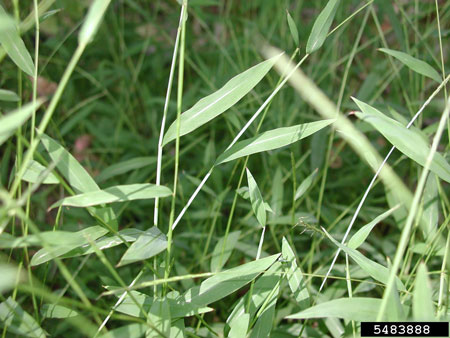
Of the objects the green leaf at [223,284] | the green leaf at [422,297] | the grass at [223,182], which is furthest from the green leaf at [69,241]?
the green leaf at [422,297]

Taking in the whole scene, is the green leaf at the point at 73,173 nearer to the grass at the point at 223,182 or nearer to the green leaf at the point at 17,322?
the grass at the point at 223,182

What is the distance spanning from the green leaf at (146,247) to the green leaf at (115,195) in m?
0.04

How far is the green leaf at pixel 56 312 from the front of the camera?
60cm

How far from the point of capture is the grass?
482mm

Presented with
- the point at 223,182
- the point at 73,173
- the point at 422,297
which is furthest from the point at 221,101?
the point at 223,182

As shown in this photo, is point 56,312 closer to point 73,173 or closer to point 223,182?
point 73,173

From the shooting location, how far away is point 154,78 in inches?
53.2

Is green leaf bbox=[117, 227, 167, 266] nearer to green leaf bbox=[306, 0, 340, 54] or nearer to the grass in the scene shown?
the grass

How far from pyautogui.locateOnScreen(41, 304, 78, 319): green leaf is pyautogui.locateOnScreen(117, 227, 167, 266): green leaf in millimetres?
167

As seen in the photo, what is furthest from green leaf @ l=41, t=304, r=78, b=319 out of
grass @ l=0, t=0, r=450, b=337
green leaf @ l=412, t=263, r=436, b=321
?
green leaf @ l=412, t=263, r=436, b=321

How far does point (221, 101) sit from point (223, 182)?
0.51 m

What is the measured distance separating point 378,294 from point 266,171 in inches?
11.7

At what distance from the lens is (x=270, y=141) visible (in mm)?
579

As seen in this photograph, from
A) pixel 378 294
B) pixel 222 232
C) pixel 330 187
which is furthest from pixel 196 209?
pixel 378 294
